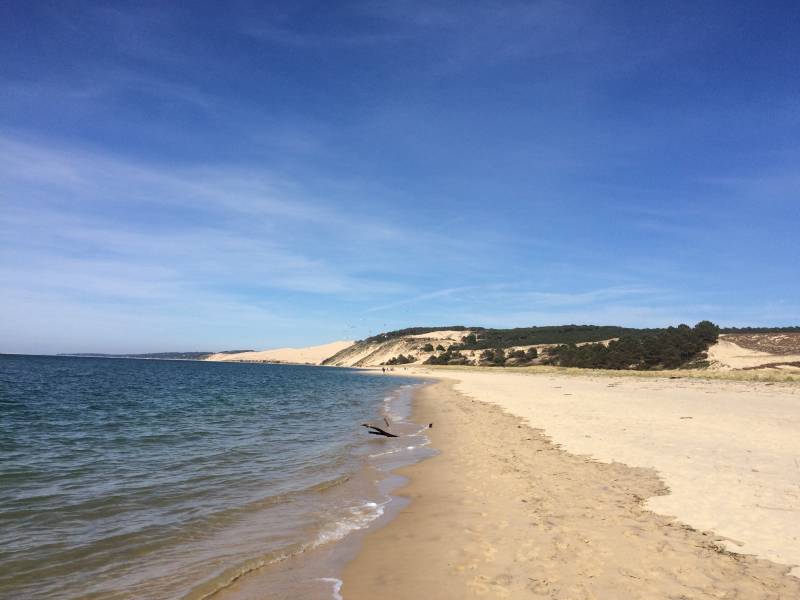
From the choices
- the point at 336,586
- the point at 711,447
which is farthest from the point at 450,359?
the point at 336,586

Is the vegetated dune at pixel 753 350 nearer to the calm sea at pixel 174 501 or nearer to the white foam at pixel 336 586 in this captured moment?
the calm sea at pixel 174 501

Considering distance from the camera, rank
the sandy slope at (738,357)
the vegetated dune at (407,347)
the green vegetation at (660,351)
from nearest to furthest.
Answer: the sandy slope at (738,357), the green vegetation at (660,351), the vegetated dune at (407,347)

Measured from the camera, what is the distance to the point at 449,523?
8.39 meters

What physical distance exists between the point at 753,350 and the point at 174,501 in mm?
86576

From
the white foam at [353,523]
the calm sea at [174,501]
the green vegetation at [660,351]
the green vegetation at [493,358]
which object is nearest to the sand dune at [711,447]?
the white foam at [353,523]

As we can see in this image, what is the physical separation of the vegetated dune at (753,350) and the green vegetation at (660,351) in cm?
204

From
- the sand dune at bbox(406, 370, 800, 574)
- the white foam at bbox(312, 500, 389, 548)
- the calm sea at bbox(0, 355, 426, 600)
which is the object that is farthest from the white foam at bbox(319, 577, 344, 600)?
the sand dune at bbox(406, 370, 800, 574)

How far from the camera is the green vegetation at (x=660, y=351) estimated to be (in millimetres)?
69688

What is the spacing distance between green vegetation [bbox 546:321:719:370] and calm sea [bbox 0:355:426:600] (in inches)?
2353

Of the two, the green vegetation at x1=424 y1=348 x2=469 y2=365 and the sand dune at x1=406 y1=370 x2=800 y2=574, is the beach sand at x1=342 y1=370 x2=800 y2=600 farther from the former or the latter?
the green vegetation at x1=424 y1=348 x2=469 y2=365

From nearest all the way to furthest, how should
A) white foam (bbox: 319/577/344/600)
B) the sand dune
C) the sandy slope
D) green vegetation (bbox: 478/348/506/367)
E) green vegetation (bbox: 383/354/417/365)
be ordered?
white foam (bbox: 319/577/344/600), the sand dune, the sandy slope, green vegetation (bbox: 478/348/506/367), green vegetation (bbox: 383/354/417/365)

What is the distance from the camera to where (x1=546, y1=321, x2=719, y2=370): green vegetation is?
229 ft

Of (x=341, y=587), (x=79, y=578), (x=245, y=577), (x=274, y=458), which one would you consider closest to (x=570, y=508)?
(x=341, y=587)

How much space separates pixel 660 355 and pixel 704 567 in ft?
239
